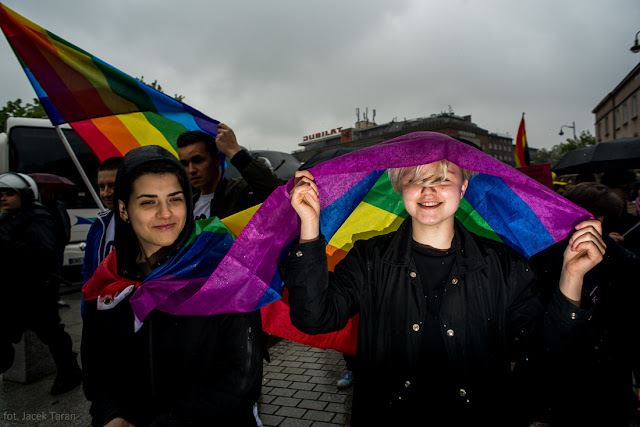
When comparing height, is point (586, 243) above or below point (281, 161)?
below

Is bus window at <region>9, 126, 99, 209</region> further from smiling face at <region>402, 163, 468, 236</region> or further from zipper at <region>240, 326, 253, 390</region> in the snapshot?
smiling face at <region>402, 163, 468, 236</region>

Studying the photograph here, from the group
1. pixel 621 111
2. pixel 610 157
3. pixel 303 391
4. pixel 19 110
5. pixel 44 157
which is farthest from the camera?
pixel 621 111

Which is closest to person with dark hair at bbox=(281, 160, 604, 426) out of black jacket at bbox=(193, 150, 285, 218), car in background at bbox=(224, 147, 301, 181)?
black jacket at bbox=(193, 150, 285, 218)

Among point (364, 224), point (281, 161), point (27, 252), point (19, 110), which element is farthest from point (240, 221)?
point (19, 110)

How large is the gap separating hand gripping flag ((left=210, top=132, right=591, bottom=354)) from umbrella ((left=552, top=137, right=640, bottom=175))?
4976mm

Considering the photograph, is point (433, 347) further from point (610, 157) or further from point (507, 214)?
point (610, 157)

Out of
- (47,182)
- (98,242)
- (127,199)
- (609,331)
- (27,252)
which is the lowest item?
(609,331)

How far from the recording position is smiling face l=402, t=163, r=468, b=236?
1.57 meters

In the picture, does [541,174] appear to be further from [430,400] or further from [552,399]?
[430,400]

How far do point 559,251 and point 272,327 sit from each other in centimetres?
150

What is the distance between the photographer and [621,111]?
3097 centimetres

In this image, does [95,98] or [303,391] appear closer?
[95,98]

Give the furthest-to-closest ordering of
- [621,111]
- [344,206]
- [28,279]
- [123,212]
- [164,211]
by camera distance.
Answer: [621,111]
[28,279]
[344,206]
[123,212]
[164,211]

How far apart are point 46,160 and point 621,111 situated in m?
38.6
